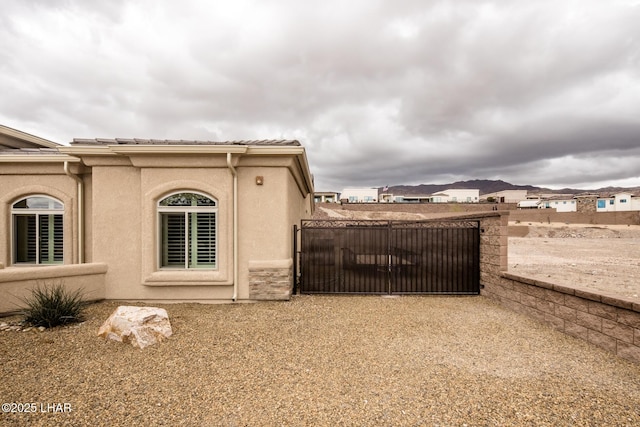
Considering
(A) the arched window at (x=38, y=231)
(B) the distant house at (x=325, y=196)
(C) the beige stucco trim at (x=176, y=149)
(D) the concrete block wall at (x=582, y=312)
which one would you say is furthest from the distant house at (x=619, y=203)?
(A) the arched window at (x=38, y=231)

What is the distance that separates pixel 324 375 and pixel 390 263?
4525mm

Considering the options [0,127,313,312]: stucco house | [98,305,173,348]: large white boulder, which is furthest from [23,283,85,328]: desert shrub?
[98,305,173,348]: large white boulder

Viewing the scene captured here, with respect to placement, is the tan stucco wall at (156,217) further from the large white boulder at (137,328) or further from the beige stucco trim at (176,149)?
the large white boulder at (137,328)

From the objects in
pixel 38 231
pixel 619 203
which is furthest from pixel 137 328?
pixel 619 203

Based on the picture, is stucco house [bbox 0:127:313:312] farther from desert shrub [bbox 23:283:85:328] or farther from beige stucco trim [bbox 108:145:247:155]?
desert shrub [bbox 23:283:85:328]

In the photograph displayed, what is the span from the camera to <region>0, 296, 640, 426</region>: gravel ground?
2.99m

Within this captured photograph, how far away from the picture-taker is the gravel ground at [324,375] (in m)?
2.99

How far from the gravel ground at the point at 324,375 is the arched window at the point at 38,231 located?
3.45m

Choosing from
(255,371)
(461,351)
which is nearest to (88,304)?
(255,371)

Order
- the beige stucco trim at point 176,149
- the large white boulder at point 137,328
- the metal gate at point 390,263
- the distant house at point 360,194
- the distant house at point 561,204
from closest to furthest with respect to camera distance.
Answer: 1. the large white boulder at point 137,328
2. the beige stucco trim at point 176,149
3. the metal gate at point 390,263
4. the distant house at point 561,204
5. the distant house at point 360,194

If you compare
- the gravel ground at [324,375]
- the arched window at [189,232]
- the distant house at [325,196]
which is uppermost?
the distant house at [325,196]

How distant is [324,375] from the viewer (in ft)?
12.2

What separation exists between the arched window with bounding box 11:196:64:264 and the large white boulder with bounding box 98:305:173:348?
15.2 feet

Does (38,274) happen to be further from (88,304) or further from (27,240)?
(27,240)
